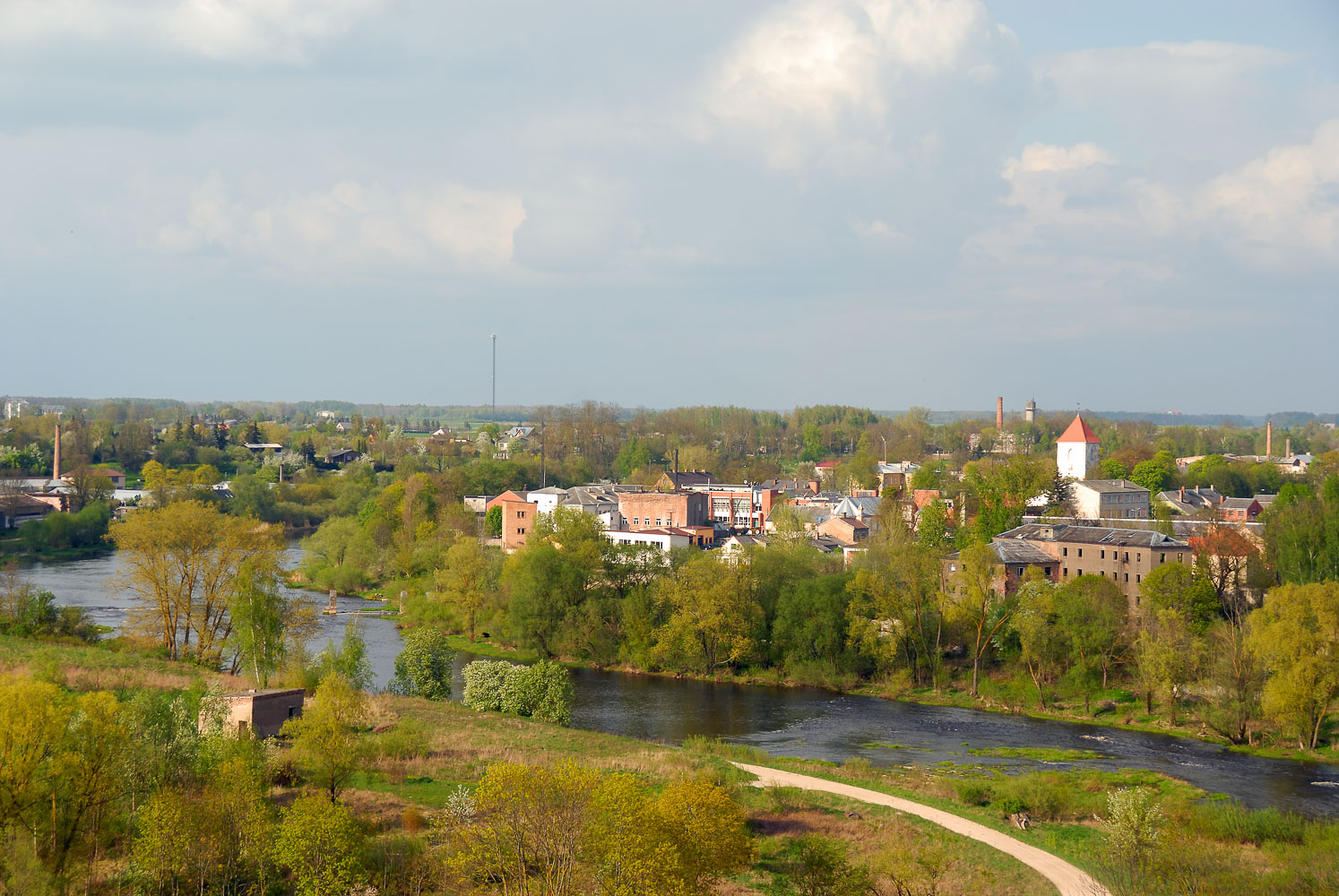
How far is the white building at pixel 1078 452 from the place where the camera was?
2761 inches

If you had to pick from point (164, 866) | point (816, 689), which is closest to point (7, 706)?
point (164, 866)

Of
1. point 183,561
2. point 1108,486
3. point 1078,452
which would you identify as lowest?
point 183,561

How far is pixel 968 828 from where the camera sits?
21484mm

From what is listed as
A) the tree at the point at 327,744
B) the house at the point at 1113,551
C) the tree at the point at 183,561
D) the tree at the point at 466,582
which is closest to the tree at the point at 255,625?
the tree at the point at 183,561

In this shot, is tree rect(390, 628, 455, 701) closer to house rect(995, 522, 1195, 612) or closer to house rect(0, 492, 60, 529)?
house rect(995, 522, 1195, 612)

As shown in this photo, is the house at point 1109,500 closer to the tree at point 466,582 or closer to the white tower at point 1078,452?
the white tower at point 1078,452

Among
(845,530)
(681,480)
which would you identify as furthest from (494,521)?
(845,530)

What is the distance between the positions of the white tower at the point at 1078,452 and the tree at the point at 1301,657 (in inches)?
1454

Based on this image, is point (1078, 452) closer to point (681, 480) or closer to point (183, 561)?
point (681, 480)

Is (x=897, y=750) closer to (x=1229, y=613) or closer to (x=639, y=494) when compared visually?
(x=1229, y=613)

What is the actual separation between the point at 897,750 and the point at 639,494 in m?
33.5

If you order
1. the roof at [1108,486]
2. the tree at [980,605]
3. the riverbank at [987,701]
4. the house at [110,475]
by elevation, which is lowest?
the riverbank at [987,701]

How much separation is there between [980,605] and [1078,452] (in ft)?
111

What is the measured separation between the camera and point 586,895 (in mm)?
15016
